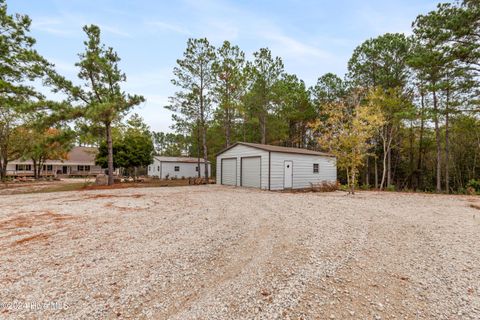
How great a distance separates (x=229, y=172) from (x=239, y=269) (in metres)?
13.0

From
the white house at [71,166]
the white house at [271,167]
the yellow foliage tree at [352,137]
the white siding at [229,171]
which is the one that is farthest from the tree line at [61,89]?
the white house at [71,166]

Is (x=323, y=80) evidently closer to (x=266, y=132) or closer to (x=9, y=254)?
(x=266, y=132)

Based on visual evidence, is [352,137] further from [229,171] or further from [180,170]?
[180,170]

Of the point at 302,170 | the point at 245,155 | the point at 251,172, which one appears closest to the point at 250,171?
the point at 251,172

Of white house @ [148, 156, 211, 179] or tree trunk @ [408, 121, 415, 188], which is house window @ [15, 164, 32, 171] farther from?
tree trunk @ [408, 121, 415, 188]

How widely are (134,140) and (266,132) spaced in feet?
43.9

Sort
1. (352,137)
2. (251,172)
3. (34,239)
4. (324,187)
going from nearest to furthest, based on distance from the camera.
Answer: (34,239)
(352,137)
(324,187)
(251,172)

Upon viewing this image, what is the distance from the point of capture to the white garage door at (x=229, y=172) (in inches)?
604

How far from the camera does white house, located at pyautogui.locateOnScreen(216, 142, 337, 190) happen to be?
42.5 feet

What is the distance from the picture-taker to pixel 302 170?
14375 millimetres

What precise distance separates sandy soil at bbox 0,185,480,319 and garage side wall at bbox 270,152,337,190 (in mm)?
7496

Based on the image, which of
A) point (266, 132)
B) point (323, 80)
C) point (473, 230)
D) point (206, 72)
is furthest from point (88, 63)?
point (323, 80)

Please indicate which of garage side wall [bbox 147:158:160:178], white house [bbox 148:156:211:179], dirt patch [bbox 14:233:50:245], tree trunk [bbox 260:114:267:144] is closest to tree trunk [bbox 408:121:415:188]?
tree trunk [bbox 260:114:267:144]

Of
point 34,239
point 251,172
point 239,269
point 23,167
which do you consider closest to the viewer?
point 239,269
